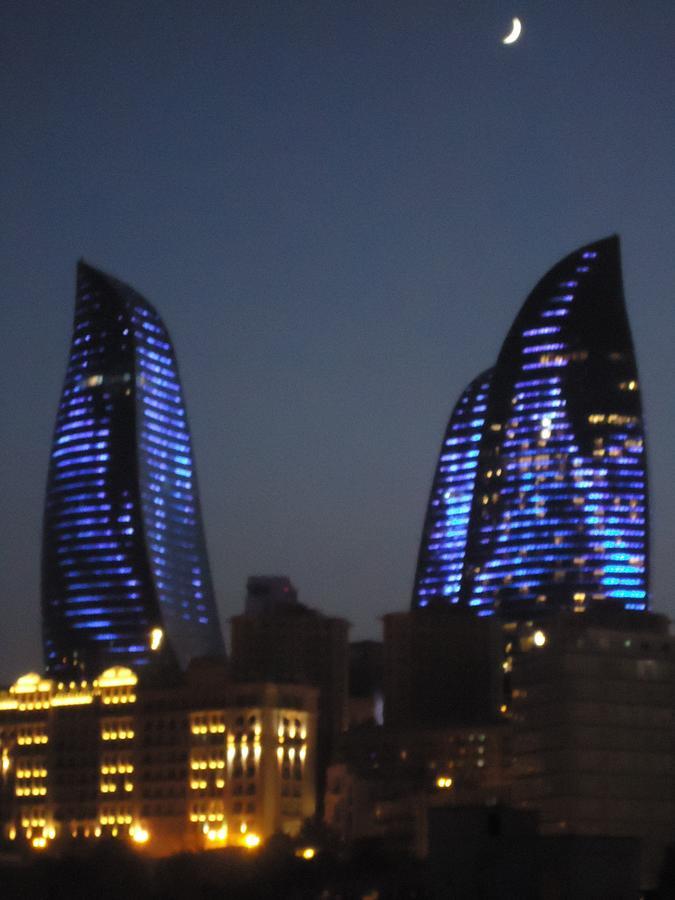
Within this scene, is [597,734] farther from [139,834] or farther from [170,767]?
[139,834]

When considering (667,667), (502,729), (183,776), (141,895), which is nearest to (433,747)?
(502,729)

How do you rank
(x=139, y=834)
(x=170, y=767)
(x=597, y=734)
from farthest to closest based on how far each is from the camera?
1. (x=170, y=767)
2. (x=139, y=834)
3. (x=597, y=734)

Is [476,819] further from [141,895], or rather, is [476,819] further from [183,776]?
[183,776]

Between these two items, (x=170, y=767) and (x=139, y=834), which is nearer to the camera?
(x=139, y=834)

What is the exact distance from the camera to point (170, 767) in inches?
7407

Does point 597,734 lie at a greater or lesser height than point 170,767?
lesser

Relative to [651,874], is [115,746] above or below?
above

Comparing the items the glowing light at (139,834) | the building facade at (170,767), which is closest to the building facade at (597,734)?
the building facade at (170,767)

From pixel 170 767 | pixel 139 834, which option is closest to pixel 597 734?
pixel 170 767

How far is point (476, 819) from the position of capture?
69.3m

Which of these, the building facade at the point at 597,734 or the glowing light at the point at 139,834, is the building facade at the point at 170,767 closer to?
the glowing light at the point at 139,834

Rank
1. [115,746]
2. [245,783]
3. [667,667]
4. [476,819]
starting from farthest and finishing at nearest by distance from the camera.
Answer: [115,746]
[245,783]
[667,667]
[476,819]

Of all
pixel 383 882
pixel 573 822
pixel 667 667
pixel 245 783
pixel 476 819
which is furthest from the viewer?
pixel 245 783

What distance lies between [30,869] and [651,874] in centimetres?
3523
